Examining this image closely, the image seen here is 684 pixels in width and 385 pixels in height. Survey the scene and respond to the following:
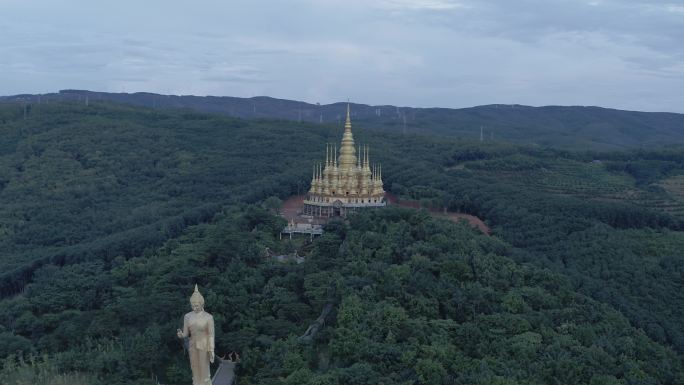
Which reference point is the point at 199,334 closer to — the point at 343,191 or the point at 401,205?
the point at 343,191

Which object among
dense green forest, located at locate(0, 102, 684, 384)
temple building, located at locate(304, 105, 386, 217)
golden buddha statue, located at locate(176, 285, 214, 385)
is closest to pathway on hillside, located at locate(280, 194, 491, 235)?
dense green forest, located at locate(0, 102, 684, 384)

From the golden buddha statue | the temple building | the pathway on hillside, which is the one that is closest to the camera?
the golden buddha statue

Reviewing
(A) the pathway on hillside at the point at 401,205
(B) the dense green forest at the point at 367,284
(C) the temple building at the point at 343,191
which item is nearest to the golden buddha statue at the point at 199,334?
(B) the dense green forest at the point at 367,284

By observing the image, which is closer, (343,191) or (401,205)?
(343,191)

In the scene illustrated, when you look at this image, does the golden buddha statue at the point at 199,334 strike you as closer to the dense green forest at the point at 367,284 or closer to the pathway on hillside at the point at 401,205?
the dense green forest at the point at 367,284

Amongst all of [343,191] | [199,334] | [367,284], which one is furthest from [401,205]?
[199,334]

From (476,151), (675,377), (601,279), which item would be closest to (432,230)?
(601,279)

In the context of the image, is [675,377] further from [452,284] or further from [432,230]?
[432,230]

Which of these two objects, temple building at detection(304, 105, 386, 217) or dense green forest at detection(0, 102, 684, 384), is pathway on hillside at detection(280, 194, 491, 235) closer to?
dense green forest at detection(0, 102, 684, 384)
